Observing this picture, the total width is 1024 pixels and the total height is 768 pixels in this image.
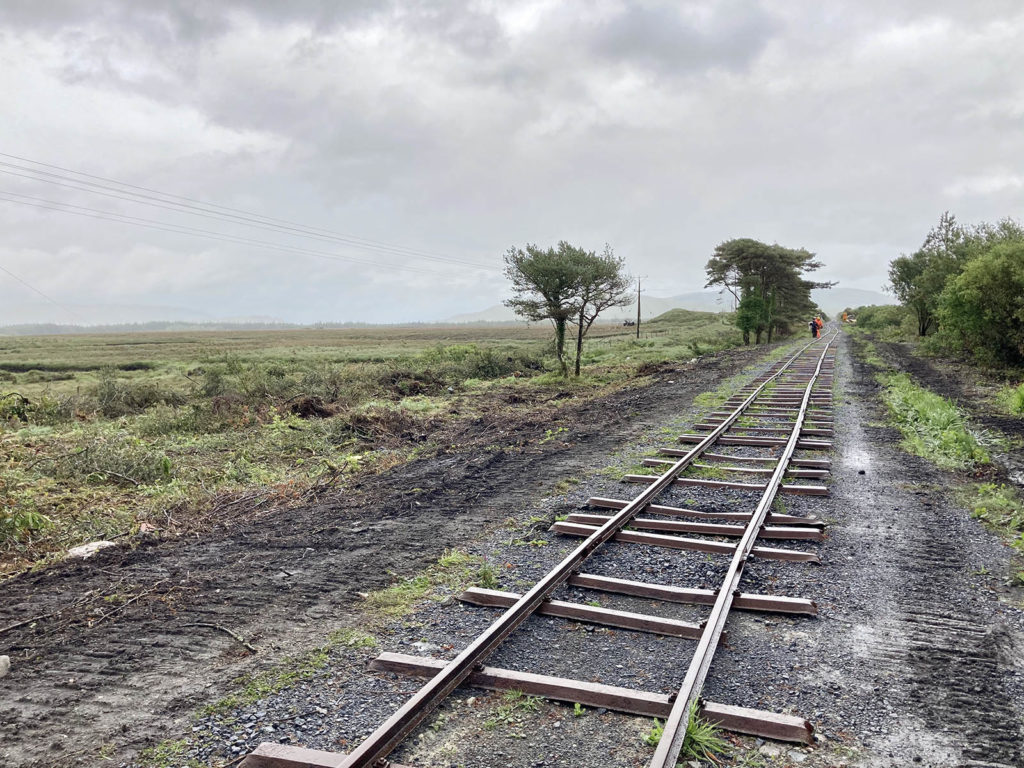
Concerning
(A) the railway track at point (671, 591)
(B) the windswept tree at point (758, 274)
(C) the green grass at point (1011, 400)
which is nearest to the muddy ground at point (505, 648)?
(A) the railway track at point (671, 591)

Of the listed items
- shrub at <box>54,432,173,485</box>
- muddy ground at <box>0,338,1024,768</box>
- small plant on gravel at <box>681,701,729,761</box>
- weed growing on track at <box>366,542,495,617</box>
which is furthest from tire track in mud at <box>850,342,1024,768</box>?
shrub at <box>54,432,173,485</box>

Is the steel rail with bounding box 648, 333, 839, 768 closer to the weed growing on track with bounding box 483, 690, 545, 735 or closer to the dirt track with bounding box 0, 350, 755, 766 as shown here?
the weed growing on track with bounding box 483, 690, 545, 735

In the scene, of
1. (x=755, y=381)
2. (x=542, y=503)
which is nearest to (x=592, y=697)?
(x=542, y=503)

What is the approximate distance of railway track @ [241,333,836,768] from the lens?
3.33 meters

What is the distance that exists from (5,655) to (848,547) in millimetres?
6867

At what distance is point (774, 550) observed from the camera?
580 centimetres

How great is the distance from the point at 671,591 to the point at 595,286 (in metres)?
20.0

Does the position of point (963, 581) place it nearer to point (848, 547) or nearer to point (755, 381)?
point (848, 547)

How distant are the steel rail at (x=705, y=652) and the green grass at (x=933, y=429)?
14.1ft

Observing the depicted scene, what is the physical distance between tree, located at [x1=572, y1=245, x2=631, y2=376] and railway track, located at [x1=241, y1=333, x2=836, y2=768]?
12.8 m

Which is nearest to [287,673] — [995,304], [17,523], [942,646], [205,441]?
[942,646]

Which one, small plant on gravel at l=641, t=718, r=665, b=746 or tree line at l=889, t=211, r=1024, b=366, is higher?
tree line at l=889, t=211, r=1024, b=366

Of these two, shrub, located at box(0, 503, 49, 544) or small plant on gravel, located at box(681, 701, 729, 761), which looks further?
shrub, located at box(0, 503, 49, 544)

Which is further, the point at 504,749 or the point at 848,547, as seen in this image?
the point at 848,547
